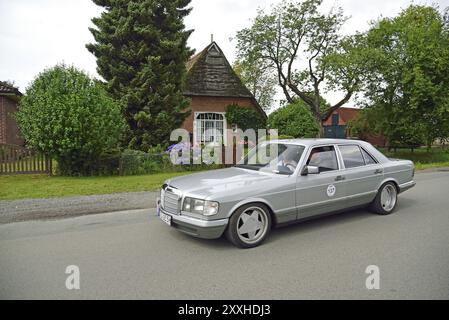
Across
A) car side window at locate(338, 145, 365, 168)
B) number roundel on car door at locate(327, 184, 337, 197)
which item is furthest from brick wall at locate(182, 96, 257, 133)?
number roundel on car door at locate(327, 184, 337, 197)

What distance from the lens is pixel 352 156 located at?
226 inches

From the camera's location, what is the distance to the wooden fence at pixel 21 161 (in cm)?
1113

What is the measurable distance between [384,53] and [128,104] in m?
16.5

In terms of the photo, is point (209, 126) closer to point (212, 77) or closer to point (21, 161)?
point (212, 77)

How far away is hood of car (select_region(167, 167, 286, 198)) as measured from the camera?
4.30m

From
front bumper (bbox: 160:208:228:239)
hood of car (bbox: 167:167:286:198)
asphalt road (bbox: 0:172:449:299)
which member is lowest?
asphalt road (bbox: 0:172:449:299)

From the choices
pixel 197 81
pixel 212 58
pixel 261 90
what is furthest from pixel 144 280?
pixel 261 90

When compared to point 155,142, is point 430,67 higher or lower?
higher

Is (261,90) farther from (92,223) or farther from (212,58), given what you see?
(92,223)

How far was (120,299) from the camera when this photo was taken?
2990 millimetres

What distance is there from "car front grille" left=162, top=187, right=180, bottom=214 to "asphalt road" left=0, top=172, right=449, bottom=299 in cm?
49

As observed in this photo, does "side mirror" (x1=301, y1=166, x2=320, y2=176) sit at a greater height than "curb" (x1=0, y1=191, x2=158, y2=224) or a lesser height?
greater

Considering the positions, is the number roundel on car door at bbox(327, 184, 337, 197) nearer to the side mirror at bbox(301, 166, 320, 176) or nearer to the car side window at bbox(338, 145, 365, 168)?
the side mirror at bbox(301, 166, 320, 176)

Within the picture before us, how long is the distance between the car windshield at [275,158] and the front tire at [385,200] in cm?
205
